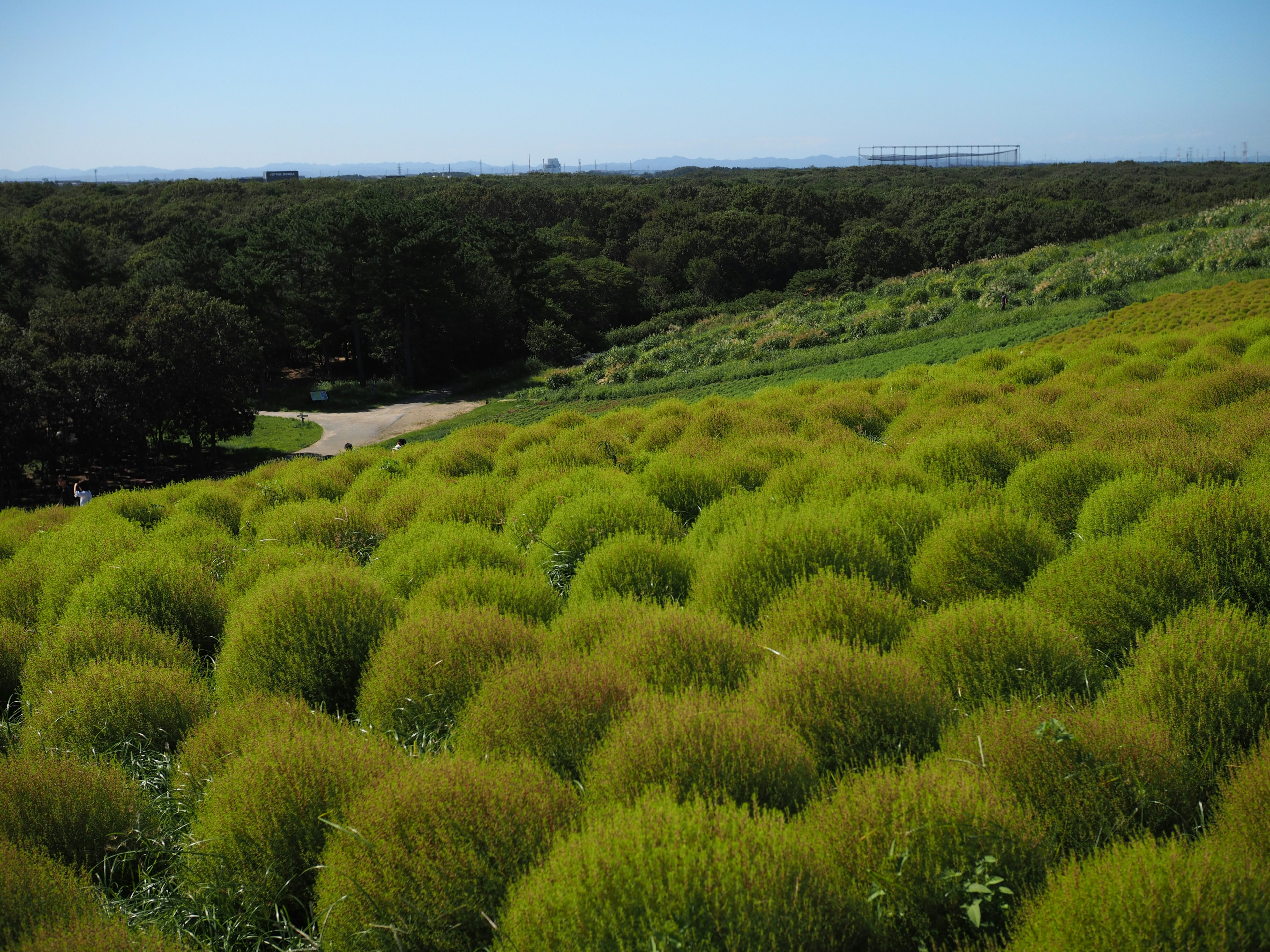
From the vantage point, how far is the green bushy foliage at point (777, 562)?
458cm

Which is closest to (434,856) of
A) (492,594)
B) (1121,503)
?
(492,594)

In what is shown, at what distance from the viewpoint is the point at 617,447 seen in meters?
10.2

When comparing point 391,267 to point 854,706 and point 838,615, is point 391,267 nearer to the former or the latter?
point 838,615

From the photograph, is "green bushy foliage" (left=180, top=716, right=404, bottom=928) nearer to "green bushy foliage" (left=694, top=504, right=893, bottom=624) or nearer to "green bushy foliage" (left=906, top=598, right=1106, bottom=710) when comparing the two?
"green bushy foliage" (left=694, top=504, right=893, bottom=624)

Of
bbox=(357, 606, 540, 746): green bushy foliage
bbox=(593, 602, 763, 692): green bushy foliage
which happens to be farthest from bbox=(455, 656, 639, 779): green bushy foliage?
bbox=(357, 606, 540, 746): green bushy foliage

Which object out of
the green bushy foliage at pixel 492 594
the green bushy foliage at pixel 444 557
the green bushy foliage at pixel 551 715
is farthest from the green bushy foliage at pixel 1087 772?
the green bushy foliage at pixel 444 557

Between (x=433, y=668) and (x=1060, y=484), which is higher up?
(x=1060, y=484)

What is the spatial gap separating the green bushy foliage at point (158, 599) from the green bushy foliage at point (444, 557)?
115cm

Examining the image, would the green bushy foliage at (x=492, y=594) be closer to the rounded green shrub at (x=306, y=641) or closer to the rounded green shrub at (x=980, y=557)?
the rounded green shrub at (x=306, y=641)

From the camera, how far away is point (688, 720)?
2.85 meters

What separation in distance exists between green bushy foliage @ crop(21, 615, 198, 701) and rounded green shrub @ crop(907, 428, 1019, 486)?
225 inches

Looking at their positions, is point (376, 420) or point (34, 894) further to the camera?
point (376, 420)

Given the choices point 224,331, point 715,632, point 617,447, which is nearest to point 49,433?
point 224,331

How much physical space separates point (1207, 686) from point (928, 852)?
1.61 m
